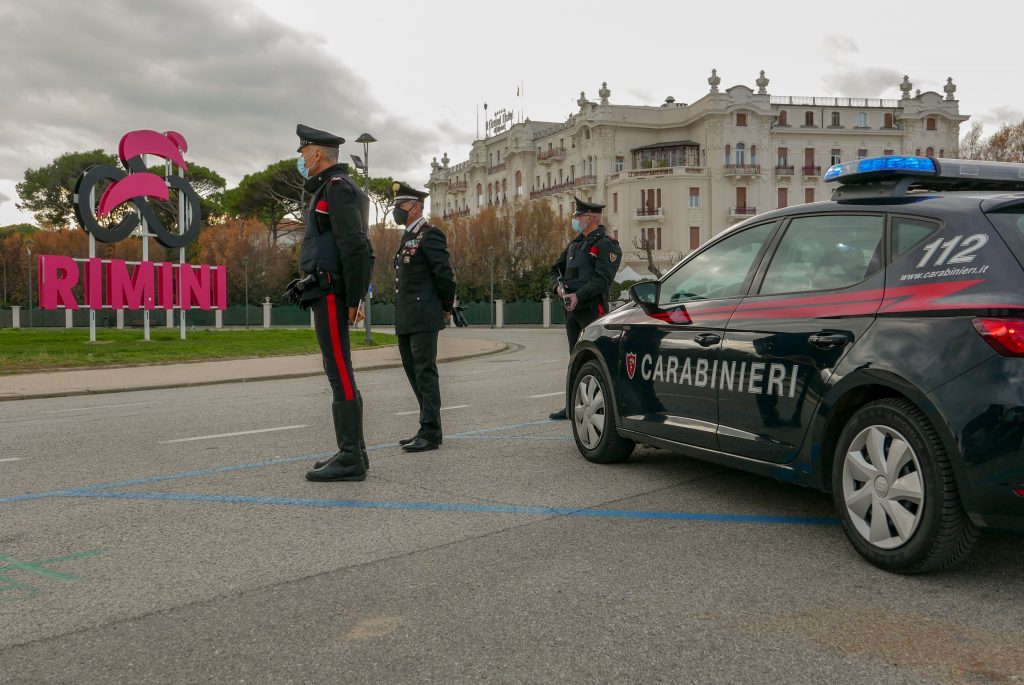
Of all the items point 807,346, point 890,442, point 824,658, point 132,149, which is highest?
point 132,149

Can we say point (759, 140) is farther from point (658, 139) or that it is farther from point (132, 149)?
point (132, 149)

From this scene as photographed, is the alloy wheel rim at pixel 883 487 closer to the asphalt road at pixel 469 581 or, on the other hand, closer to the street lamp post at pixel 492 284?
the asphalt road at pixel 469 581

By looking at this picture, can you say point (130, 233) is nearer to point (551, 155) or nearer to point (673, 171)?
point (673, 171)

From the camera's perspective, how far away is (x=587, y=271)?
337 inches

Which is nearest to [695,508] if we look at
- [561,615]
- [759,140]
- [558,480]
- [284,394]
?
[558,480]

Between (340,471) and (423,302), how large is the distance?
5.61 ft

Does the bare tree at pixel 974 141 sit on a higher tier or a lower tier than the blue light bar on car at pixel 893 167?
higher

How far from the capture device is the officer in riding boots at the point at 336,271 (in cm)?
586

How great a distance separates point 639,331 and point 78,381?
12645 mm

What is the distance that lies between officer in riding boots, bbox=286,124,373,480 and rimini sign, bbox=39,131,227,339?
89.3 feet

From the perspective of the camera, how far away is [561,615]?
3385 millimetres

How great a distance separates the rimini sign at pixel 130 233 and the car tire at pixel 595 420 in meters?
27.8

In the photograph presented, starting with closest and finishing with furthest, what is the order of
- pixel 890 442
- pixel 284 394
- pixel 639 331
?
pixel 890 442, pixel 639 331, pixel 284 394

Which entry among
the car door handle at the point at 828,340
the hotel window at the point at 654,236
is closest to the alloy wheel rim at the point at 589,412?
the car door handle at the point at 828,340
